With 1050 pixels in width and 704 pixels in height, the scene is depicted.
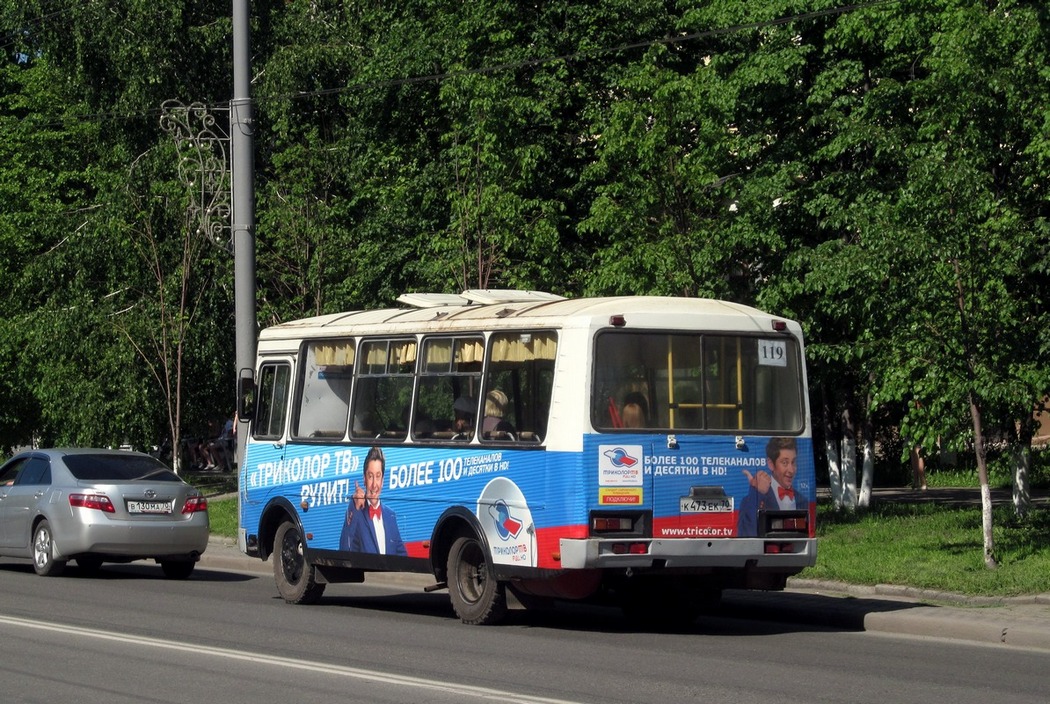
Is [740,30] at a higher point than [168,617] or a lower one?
higher

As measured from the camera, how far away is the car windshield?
2012 cm

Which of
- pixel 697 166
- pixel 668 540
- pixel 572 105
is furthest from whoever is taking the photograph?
pixel 572 105

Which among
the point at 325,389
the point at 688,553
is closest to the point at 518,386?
the point at 688,553

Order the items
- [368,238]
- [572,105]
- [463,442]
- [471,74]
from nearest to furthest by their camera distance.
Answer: [463,442], [471,74], [572,105], [368,238]

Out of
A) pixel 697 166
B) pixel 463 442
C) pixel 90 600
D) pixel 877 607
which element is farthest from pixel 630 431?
pixel 697 166

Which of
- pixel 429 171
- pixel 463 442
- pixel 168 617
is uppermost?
A: pixel 429 171

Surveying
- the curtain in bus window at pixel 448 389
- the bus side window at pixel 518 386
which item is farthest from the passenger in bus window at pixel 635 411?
the curtain in bus window at pixel 448 389

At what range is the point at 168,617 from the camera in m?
15.0

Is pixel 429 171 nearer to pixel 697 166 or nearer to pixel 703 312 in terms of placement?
pixel 697 166

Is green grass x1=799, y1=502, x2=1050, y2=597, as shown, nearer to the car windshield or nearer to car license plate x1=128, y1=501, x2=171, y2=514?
car license plate x1=128, y1=501, x2=171, y2=514

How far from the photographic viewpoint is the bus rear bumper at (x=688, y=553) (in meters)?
13.2

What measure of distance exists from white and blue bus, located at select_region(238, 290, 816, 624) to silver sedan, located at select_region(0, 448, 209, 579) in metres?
4.35

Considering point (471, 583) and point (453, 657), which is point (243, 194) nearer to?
point (471, 583)

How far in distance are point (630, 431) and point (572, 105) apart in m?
17.7
